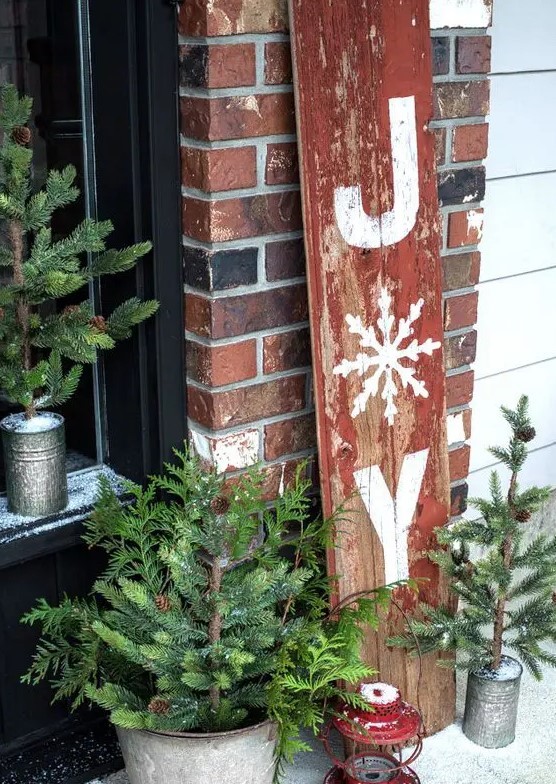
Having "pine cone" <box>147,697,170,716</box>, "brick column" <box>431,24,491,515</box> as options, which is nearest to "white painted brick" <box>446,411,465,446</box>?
"brick column" <box>431,24,491,515</box>

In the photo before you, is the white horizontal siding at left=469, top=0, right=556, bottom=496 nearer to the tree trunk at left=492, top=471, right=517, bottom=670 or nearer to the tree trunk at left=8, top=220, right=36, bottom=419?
the tree trunk at left=492, top=471, right=517, bottom=670

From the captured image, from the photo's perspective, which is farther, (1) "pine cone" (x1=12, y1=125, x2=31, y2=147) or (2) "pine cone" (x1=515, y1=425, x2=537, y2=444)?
(2) "pine cone" (x1=515, y1=425, x2=537, y2=444)

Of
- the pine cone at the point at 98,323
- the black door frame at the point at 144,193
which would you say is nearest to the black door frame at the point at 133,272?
the black door frame at the point at 144,193

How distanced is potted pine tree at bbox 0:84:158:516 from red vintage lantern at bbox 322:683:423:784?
0.70 meters

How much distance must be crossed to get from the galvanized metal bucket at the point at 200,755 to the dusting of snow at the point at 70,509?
407 millimetres

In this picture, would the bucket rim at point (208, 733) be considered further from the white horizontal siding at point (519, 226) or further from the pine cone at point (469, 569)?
the white horizontal siding at point (519, 226)

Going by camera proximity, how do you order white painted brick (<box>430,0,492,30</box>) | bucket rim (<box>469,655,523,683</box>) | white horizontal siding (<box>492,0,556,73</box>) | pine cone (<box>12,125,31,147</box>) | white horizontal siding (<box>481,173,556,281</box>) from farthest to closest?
1. white horizontal siding (<box>481,173,556,281</box>)
2. white horizontal siding (<box>492,0,556,73</box>)
3. bucket rim (<box>469,655,523,683</box>)
4. white painted brick (<box>430,0,492,30</box>)
5. pine cone (<box>12,125,31,147</box>)

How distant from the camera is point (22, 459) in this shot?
6.58 ft

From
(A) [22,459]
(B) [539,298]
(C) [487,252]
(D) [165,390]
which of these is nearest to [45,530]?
(A) [22,459]

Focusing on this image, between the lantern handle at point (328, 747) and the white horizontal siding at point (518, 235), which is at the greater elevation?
the white horizontal siding at point (518, 235)

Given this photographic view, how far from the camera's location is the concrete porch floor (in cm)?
224

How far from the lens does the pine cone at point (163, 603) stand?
1867mm

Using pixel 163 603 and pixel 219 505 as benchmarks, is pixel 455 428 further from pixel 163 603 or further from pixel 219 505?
pixel 163 603

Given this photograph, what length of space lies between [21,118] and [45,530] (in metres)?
0.76
